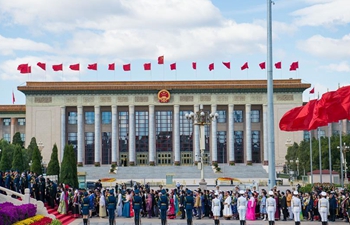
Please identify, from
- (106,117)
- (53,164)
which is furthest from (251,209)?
(106,117)

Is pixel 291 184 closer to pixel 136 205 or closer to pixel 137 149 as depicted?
pixel 137 149

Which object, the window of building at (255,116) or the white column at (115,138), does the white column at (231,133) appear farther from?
the white column at (115,138)

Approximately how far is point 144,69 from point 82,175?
1500cm

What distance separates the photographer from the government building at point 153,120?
239 ft

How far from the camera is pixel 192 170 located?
67625 millimetres

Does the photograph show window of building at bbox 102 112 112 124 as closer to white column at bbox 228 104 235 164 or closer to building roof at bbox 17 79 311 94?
building roof at bbox 17 79 311 94

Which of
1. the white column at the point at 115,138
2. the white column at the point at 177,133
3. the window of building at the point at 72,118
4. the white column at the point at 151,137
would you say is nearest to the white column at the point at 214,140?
the white column at the point at 177,133

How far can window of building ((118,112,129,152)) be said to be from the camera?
7538 cm

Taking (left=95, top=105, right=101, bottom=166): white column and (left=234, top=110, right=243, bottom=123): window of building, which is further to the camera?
(left=234, top=110, right=243, bottom=123): window of building

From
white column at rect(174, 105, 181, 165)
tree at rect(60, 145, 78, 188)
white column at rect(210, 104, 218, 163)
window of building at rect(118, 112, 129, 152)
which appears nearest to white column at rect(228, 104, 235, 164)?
white column at rect(210, 104, 218, 163)

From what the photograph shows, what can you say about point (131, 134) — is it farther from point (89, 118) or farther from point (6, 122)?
point (6, 122)

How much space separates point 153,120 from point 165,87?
4347 mm

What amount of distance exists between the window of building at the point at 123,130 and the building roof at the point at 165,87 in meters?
4.14

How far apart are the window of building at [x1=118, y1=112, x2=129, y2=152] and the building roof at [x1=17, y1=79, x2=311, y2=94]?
414 centimetres
